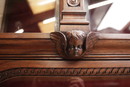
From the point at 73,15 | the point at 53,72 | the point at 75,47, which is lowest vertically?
the point at 53,72

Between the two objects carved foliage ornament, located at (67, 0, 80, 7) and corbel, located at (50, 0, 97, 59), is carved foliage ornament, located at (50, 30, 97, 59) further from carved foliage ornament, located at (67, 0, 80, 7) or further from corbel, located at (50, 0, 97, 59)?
carved foliage ornament, located at (67, 0, 80, 7)

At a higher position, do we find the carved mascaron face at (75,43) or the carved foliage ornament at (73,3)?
Result: the carved foliage ornament at (73,3)

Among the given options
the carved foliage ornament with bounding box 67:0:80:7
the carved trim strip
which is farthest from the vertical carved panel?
the carved trim strip

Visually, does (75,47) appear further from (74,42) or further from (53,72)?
(53,72)

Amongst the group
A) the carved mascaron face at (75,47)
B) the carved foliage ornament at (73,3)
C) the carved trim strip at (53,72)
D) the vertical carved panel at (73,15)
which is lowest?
the carved trim strip at (53,72)

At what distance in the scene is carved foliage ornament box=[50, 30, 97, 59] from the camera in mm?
502

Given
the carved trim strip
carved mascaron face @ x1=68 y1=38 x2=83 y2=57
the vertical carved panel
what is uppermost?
the vertical carved panel

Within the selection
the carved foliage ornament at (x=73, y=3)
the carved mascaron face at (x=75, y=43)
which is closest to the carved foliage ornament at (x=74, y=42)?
the carved mascaron face at (x=75, y=43)

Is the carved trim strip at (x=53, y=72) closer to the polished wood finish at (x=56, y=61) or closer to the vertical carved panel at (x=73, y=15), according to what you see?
the polished wood finish at (x=56, y=61)

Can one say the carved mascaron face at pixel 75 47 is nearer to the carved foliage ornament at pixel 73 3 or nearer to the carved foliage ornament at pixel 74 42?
the carved foliage ornament at pixel 74 42

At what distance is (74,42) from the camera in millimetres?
499

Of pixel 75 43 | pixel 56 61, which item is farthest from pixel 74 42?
pixel 56 61

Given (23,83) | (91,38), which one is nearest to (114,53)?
(91,38)

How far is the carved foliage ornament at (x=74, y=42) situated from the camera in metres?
0.50
